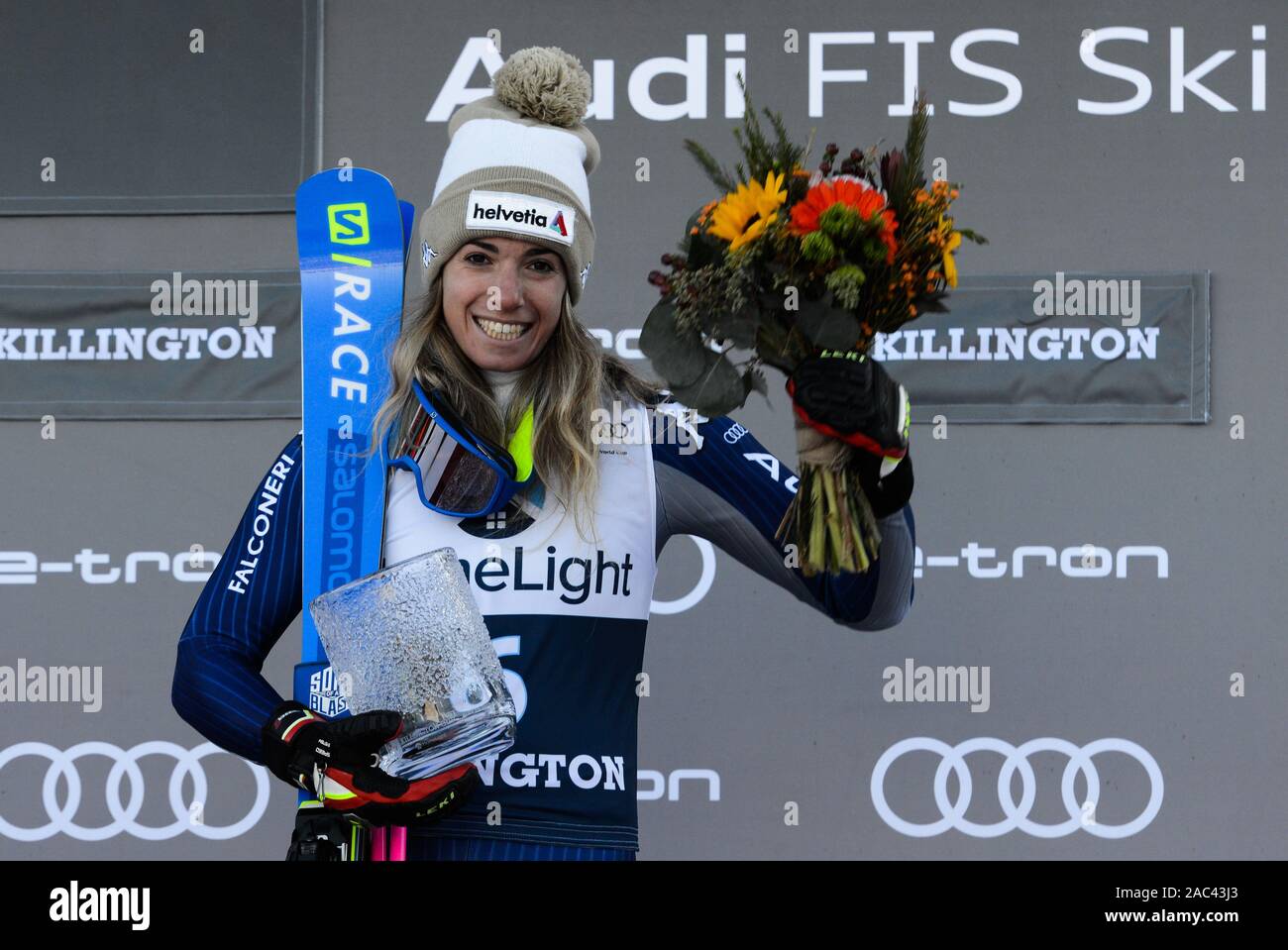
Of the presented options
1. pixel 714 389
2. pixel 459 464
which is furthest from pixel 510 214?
pixel 714 389

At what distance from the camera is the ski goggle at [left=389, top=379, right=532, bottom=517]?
2238 mm

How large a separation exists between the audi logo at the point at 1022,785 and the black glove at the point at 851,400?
2.04 metres

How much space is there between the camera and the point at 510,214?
2.30m

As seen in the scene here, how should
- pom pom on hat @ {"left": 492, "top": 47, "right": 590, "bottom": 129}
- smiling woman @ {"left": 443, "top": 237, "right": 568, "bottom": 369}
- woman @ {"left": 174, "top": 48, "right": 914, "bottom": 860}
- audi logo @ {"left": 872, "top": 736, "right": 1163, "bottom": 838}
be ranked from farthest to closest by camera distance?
1. audi logo @ {"left": 872, "top": 736, "right": 1163, "bottom": 838}
2. pom pom on hat @ {"left": 492, "top": 47, "right": 590, "bottom": 129}
3. smiling woman @ {"left": 443, "top": 237, "right": 568, "bottom": 369}
4. woman @ {"left": 174, "top": 48, "right": 914, "bottom": 860}

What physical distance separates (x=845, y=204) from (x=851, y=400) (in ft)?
0.80

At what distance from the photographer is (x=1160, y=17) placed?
3828 millimetres

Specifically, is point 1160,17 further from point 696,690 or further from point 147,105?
point 147,105

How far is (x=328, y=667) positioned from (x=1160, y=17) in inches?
105

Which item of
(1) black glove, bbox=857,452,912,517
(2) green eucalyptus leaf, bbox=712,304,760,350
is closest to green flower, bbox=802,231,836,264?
(2) green eucalyptus leaf, bbox=712,304,760,350

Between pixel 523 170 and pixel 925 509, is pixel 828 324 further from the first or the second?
pixel 925 509

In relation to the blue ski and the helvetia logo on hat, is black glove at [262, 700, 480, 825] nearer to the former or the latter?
the blue ski

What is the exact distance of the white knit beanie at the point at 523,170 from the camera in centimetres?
231

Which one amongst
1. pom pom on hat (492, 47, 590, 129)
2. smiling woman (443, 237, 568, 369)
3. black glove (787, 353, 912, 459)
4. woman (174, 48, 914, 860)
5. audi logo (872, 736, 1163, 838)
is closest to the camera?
black glove (787, 353, 912, 459)

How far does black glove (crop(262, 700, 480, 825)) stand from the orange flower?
824 millimetres
